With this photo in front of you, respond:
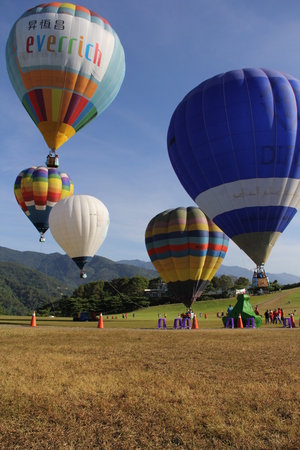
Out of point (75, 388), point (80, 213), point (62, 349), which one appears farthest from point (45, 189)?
point (75, 388)

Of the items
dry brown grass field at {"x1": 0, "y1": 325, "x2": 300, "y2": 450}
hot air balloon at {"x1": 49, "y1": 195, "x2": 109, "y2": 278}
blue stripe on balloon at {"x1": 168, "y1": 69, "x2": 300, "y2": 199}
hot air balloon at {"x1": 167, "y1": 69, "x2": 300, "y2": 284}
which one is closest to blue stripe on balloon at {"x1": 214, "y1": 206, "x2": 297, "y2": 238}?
hot air balloon at {"x1": 167, "y1": 69, "x2": 300, "y2": 284}

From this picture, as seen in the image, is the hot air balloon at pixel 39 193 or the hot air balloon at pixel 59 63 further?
the hot air balloon at pixel 39 193

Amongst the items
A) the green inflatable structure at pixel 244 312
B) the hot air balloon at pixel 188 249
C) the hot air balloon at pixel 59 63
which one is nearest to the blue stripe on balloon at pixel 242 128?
the green inflatable structure at pixel 244 312

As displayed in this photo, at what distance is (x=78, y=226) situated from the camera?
33.7 meters

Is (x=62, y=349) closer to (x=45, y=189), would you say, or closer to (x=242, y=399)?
(x=242, y=399)

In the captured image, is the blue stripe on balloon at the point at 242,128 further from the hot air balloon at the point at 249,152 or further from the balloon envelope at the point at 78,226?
the balloon envelope at the point at 78,226

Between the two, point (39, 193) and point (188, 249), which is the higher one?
point (39, 193)

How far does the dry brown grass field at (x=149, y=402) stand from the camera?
3.88 meters

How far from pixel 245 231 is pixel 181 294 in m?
13.7

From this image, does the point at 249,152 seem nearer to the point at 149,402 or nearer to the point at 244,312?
the point at 244,312

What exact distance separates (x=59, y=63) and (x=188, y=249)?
57.9ft

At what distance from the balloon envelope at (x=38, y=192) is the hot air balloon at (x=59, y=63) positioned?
38.0ft

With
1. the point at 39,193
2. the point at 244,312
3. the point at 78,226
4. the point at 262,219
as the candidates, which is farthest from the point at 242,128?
the point at 39,193

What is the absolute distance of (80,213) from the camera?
34094mm
